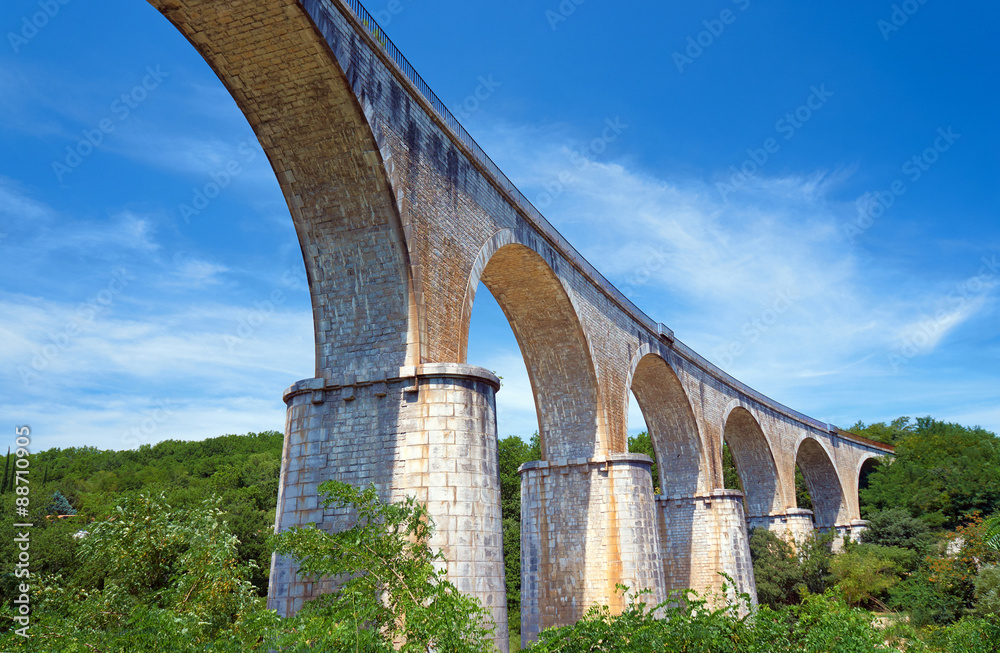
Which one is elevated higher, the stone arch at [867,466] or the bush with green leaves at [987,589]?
the stone arch at [867,466]

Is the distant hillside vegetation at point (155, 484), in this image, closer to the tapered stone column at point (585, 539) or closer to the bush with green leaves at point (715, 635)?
the tapered stone column at point (585, 539)

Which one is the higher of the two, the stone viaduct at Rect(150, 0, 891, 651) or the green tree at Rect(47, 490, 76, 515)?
the stone viaduct at Rect(150, 0, 891, 651)

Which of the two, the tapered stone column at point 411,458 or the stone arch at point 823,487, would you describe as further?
the stone arch at point 823,487

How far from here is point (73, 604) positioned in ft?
27.0

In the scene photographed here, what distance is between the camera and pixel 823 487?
136 feet

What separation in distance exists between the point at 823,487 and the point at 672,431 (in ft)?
69.8

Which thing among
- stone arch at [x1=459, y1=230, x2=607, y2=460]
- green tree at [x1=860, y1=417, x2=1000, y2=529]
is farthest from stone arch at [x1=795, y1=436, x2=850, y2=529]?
stone arch at [x1=459, y1=230, x2=607, y2=460]

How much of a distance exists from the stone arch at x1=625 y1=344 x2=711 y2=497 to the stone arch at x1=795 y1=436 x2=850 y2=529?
17778 mm

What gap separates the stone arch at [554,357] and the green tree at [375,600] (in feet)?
31.2

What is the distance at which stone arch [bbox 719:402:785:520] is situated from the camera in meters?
32.2

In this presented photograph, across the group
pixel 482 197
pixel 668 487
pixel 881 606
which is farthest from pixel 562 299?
pixel 881 606

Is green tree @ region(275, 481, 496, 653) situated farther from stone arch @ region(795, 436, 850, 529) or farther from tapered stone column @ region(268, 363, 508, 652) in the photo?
stone arch @ region(795, 436, 850, 529)

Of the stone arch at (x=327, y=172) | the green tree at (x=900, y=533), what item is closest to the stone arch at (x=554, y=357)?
the stone arch at (x=327, y=172)

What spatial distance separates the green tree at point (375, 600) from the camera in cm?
625
